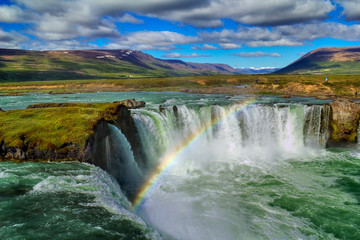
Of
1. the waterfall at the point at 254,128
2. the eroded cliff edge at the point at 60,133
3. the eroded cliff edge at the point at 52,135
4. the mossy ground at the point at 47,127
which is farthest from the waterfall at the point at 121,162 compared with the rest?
the waterfall at the point at 254,128

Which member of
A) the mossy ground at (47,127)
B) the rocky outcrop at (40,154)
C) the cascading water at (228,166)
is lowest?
the cascading water at (228,166)

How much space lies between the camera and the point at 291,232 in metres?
13.9

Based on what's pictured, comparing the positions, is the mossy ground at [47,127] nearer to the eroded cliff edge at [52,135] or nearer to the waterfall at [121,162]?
the eroded cliff edge at [52,135]

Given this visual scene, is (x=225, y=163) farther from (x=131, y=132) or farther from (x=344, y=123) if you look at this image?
(x=344, y=123)

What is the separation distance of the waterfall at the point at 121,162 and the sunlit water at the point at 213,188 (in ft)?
5.98

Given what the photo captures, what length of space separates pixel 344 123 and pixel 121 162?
29133 mm

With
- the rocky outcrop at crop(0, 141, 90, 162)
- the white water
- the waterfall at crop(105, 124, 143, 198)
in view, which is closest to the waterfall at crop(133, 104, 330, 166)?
the white water

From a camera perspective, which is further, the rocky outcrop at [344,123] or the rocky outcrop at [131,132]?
the rocky outcrop at [344,123]

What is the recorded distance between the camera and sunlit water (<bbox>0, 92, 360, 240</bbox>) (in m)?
9.91

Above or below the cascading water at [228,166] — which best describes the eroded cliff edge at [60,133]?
above

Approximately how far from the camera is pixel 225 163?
27.4 metres

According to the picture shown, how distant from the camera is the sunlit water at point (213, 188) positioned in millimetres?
9914

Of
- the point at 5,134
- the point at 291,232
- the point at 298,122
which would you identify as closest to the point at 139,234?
the point at 291,232

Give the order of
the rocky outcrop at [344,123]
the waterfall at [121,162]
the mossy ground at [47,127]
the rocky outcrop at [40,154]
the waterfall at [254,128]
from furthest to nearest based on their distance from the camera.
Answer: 1. the rocky outcrop at [344,123]
2. the waterfall at [254,128]
3. the waterfall at [121,162]
4. the mossy ground at [47,127]
5. the rocky outcrop at [40,154]
